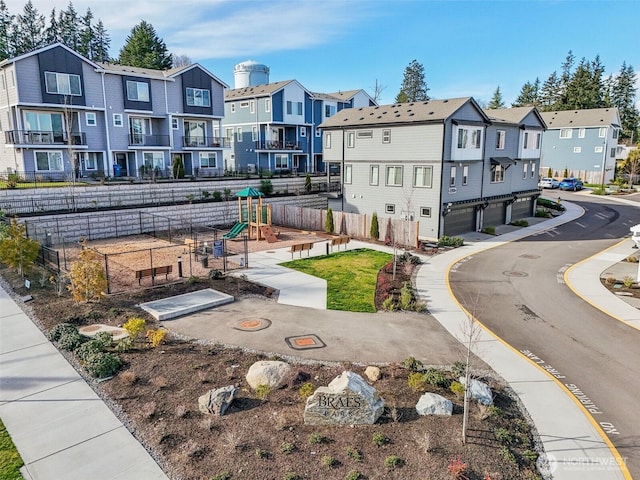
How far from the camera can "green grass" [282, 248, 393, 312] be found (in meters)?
17.8

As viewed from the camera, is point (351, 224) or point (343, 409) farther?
point (351, 224)

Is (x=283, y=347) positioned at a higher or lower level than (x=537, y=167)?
lower

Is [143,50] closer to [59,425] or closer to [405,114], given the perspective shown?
[405,114]

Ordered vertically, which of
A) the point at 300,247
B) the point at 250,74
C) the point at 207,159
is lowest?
the point at 300,247

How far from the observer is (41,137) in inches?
1481

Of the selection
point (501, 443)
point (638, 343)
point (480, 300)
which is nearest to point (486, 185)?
point (480, 300)

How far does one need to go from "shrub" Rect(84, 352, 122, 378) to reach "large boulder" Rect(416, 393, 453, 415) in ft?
24.8

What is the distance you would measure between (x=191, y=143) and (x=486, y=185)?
29400 mm

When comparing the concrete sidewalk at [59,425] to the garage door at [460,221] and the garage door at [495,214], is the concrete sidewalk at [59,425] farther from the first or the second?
the garage door at [495,214]

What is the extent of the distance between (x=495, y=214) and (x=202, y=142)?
30.1m

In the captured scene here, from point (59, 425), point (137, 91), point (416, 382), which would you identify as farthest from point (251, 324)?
point (137, 91)

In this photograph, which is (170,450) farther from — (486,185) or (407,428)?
(486,185)

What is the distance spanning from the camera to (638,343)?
14211mm

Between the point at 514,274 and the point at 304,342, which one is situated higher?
the point at 304,342
